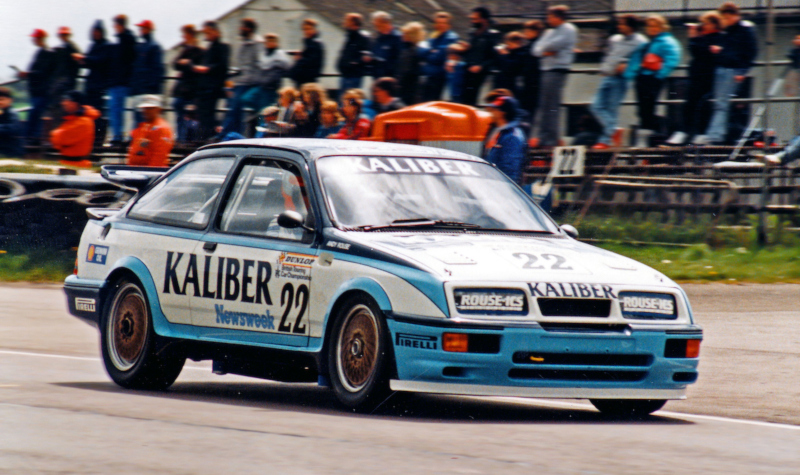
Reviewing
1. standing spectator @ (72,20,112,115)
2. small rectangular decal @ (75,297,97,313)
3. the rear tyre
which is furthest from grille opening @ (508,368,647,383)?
standing spectator @ (72,20,112,115)

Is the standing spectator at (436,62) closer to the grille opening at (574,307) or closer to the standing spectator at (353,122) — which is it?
the standing spectator at (353,122)

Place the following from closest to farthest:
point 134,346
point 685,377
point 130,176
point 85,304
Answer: point 685,377
point 134,346
point 85,304
point 130,176

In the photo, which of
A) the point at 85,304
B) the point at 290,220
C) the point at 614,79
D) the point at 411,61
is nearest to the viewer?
the point at 290,220

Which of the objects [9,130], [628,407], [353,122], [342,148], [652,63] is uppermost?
[342,148]

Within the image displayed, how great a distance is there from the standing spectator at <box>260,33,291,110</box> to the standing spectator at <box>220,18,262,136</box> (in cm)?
7

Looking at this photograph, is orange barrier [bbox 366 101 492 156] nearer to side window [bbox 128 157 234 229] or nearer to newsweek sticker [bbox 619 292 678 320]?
side window [bbox 128 157 234 229]

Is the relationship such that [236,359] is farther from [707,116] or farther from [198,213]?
[707,116]

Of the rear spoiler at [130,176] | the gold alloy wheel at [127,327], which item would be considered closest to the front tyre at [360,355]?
the gold alloy wheel at [127,327]

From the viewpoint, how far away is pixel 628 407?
24.1ft

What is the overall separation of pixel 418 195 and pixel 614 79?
9503 millimetres

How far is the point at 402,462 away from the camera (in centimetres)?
534

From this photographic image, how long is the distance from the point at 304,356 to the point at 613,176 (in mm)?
10280

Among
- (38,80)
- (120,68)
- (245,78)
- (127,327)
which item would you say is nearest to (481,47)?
(245,78)

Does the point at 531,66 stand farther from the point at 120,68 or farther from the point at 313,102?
the point at 120,68
